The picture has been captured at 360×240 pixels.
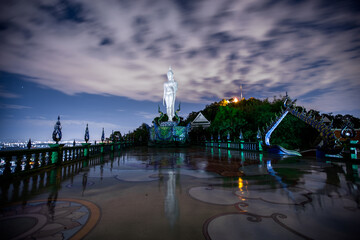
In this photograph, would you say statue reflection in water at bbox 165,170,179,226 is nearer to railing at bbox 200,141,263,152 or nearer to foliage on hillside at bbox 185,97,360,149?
railing at bbox 200,141,263,152

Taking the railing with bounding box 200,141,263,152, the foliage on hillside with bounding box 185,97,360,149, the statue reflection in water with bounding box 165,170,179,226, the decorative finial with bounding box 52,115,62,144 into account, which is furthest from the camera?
the foliage on hillside with bounding box 185,97,360,149

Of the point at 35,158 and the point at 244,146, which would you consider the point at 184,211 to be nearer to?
the point at 35,158

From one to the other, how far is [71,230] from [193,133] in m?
40.8

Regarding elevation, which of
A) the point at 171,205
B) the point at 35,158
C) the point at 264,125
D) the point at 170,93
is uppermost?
the point at 170,93

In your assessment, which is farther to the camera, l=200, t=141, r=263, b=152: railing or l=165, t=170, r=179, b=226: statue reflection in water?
l=200, t=141, r=263, b=152: railing

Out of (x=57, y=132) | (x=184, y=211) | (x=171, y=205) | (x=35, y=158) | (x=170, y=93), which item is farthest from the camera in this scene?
(x=170, y=93)

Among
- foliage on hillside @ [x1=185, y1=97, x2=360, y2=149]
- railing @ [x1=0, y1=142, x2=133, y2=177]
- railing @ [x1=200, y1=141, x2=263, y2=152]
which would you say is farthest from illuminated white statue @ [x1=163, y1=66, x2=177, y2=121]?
railing @ [x1=0, y1=142, x2=133, y2=177]

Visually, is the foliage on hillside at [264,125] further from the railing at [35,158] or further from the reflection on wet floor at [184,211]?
the railing at [35,158]

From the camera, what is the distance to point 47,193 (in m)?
3.54

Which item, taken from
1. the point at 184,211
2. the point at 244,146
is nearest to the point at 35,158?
the point at 184,211

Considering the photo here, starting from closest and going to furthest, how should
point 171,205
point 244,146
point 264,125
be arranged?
point 171,205 < point 244,146 < point 264,125

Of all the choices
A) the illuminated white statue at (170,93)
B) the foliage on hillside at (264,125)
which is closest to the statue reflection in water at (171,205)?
the foliage on hillside at (264,125)

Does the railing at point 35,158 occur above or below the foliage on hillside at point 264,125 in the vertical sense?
below

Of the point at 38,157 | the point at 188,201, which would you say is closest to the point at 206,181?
the point at 188,201
